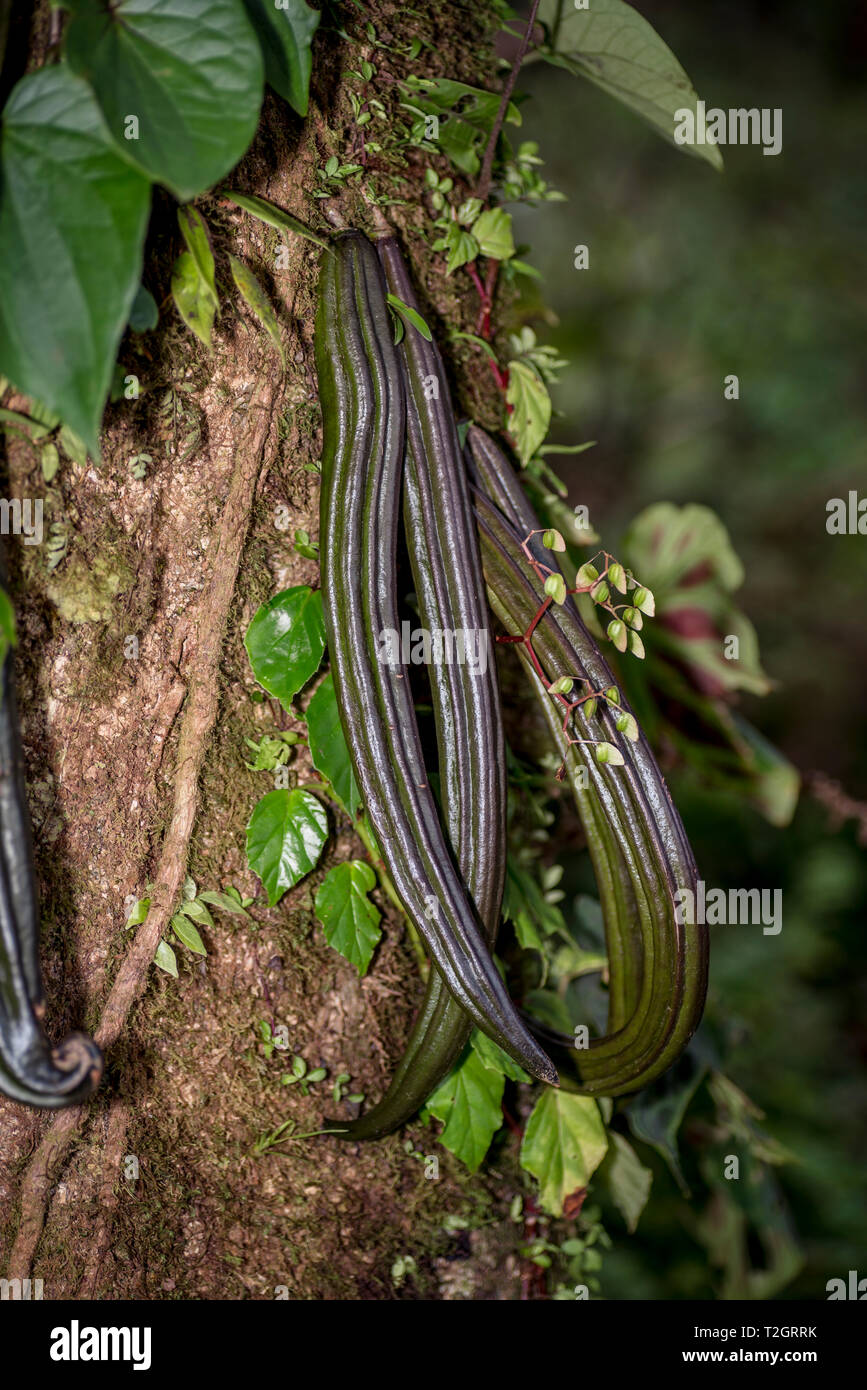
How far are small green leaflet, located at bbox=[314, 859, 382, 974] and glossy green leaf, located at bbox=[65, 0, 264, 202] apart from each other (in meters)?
0.60

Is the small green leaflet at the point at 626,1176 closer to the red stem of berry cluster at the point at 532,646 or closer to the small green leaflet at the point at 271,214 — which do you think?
the red stem of berry cluster at the point at 532,646

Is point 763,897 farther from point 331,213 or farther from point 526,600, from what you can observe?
point 331,213

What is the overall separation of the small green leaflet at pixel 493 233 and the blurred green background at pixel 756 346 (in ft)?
4.45

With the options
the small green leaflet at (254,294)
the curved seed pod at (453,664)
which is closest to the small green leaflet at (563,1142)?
the curved seed pod at (453,664)

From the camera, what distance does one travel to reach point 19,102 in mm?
587

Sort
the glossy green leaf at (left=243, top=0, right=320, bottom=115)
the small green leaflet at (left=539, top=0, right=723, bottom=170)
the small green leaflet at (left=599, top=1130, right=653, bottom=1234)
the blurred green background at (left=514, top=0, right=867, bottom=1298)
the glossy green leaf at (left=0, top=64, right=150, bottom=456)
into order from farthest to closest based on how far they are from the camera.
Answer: the blurred green background at (left=514, top=0, right=867, bottom=1298)
the small green leaflet at (left=599, top=1130, right=653, bottom=1234)
the small green leaflet at (left=539, top=0, right=723, bottom=170)
the glossy green leaf at (left=243, top=0, right=320, bottom=115)
the glossy green leaf at (left=0, top=64, right=150, bottom=456)

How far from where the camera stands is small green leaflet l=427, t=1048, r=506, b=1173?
91 cm

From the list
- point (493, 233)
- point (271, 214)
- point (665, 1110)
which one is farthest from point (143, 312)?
point (665, 1110)

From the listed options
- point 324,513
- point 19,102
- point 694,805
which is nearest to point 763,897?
point 694,805

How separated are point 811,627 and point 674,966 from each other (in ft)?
7.03

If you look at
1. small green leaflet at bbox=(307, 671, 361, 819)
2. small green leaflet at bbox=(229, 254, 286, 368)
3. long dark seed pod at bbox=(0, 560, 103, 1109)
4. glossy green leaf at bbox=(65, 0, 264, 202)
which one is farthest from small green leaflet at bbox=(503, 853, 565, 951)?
glossy green leaf at bbox=(65, 0, 264, 202)

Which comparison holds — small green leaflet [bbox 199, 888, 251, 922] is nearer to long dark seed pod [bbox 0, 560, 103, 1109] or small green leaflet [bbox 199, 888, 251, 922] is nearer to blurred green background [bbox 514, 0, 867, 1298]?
long dark seed pod [bbox 0, 560, 103, 1109]

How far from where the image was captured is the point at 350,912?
2.95ft

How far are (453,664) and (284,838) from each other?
241mm
